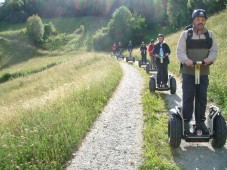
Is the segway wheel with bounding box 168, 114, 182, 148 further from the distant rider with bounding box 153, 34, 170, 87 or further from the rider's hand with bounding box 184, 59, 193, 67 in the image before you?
the distant rider with bounding box 153, 34, 170, 87

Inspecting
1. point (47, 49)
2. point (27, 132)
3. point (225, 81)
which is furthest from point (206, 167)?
point (47, 49)

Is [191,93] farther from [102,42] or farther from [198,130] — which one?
[102,42]

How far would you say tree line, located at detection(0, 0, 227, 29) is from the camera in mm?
54181

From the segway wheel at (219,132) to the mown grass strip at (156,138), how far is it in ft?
3.08

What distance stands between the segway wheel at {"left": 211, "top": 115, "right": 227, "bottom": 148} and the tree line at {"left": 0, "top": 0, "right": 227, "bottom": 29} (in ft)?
127

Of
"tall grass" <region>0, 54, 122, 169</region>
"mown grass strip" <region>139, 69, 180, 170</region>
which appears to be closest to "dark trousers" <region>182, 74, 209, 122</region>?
"mown grass strip" <region>139, 69, 180, 170</region>

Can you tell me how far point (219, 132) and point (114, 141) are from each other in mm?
2357

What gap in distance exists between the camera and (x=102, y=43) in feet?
207

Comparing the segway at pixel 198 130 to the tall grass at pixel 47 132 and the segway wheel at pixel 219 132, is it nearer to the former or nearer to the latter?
the segway wheel at pixel 219 132

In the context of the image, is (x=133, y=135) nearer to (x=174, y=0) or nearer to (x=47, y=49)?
(x=174, y=0)

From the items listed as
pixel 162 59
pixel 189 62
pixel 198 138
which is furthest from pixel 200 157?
pixel 162 59

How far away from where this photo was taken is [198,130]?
6.48 meters

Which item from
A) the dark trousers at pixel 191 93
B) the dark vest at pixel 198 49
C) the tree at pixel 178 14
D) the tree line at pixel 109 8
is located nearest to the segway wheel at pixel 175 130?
the dark trousers at pixel 191 93

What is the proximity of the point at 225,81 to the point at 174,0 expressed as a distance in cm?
4766
